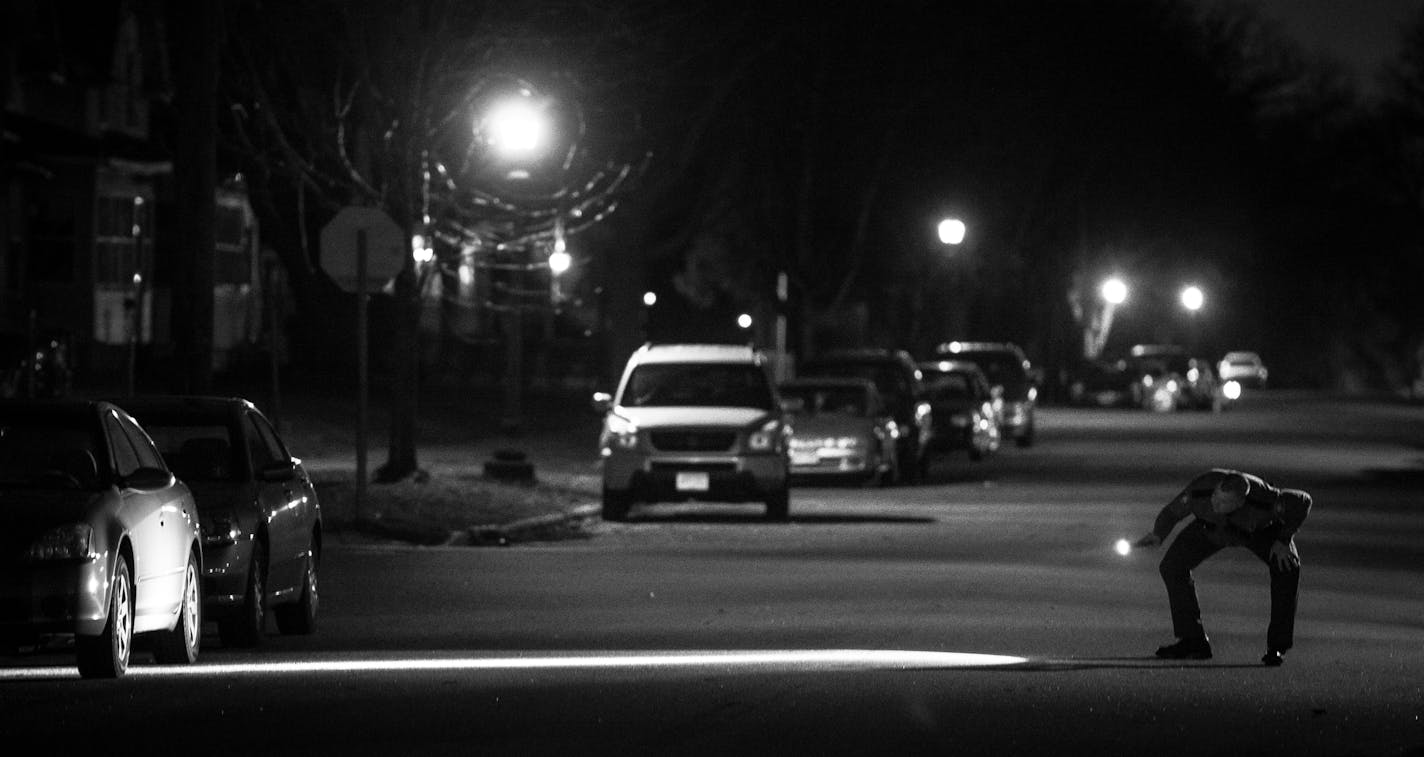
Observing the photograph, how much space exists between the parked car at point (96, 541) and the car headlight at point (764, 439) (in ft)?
41.7

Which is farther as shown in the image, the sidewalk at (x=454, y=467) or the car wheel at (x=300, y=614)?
the sidewalk at (x=454, y=467)

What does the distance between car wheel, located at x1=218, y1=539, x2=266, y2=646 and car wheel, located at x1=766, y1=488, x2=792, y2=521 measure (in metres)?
12.0

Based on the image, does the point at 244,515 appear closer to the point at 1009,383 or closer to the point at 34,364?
the point at 34,364

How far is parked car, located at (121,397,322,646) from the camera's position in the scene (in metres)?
14.4

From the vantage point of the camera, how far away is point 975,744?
1066cm

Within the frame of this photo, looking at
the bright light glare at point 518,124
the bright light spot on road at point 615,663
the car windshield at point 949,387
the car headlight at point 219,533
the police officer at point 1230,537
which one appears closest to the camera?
the bright light spot on road at point 615,663

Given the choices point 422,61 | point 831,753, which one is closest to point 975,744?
point 831,753

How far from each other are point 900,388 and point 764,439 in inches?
367

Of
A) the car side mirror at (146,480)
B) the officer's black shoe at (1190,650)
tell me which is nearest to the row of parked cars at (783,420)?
the officer's black shoe at (1190,650)

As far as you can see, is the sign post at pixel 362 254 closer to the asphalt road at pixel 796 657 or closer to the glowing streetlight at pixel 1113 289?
the asphalt road at pixel 796 657

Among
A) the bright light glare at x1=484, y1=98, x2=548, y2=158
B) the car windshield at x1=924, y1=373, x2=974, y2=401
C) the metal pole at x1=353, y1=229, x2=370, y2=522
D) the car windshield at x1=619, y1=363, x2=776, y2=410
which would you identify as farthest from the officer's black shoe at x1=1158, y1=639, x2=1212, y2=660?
the car windshield at x1=924, y1=373, x2=974, y2=401

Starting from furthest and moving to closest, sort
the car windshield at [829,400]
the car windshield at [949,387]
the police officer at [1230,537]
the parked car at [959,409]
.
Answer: the car windshield at [949,387]
the parked car at [959,409]
the car windshield at [829,400]
the police officer at [1230,537]

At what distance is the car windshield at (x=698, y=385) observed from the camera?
89.6 ft

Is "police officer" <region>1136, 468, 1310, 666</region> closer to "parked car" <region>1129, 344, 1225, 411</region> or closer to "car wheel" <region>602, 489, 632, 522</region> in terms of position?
"car wheel" <region>602, 489, 632, 522</region>
